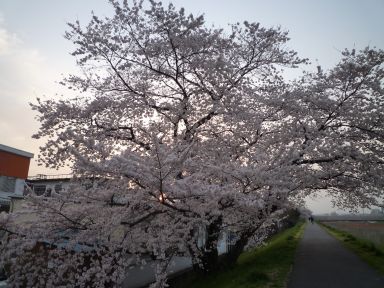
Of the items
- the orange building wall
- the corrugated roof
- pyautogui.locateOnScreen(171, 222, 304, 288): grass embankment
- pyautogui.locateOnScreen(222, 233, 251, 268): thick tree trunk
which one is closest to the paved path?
pyautogui.locateOnScreen(171, 222, 304, 288): grass embankment

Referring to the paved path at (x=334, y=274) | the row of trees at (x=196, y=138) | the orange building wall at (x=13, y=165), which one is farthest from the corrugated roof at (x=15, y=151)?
the paved path at (x=334, y=274)

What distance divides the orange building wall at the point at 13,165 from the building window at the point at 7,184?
0.31 metres

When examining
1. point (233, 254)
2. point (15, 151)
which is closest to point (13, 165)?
point (15, 151)

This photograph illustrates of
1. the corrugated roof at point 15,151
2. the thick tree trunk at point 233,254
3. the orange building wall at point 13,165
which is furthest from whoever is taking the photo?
the orange building wall at point 13,165

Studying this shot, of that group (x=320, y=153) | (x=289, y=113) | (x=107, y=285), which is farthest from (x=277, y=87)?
(x=107, y=285)

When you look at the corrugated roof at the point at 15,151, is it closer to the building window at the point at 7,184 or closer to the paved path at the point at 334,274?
the building window at the point at 7,184

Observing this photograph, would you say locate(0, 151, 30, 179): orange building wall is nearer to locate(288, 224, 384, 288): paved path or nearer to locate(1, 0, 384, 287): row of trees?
locate(1, 0, 384, 287): row of trees

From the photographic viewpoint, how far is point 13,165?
26.6 metres

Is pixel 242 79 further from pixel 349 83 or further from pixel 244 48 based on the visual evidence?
pixel 349 83

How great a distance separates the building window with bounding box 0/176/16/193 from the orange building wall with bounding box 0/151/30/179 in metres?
0.31

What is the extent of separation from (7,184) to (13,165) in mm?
1395

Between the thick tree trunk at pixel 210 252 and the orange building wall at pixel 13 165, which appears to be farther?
the orange building wall at pixel 13 165

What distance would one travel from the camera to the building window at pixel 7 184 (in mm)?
25828

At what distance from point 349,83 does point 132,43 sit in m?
7.24
